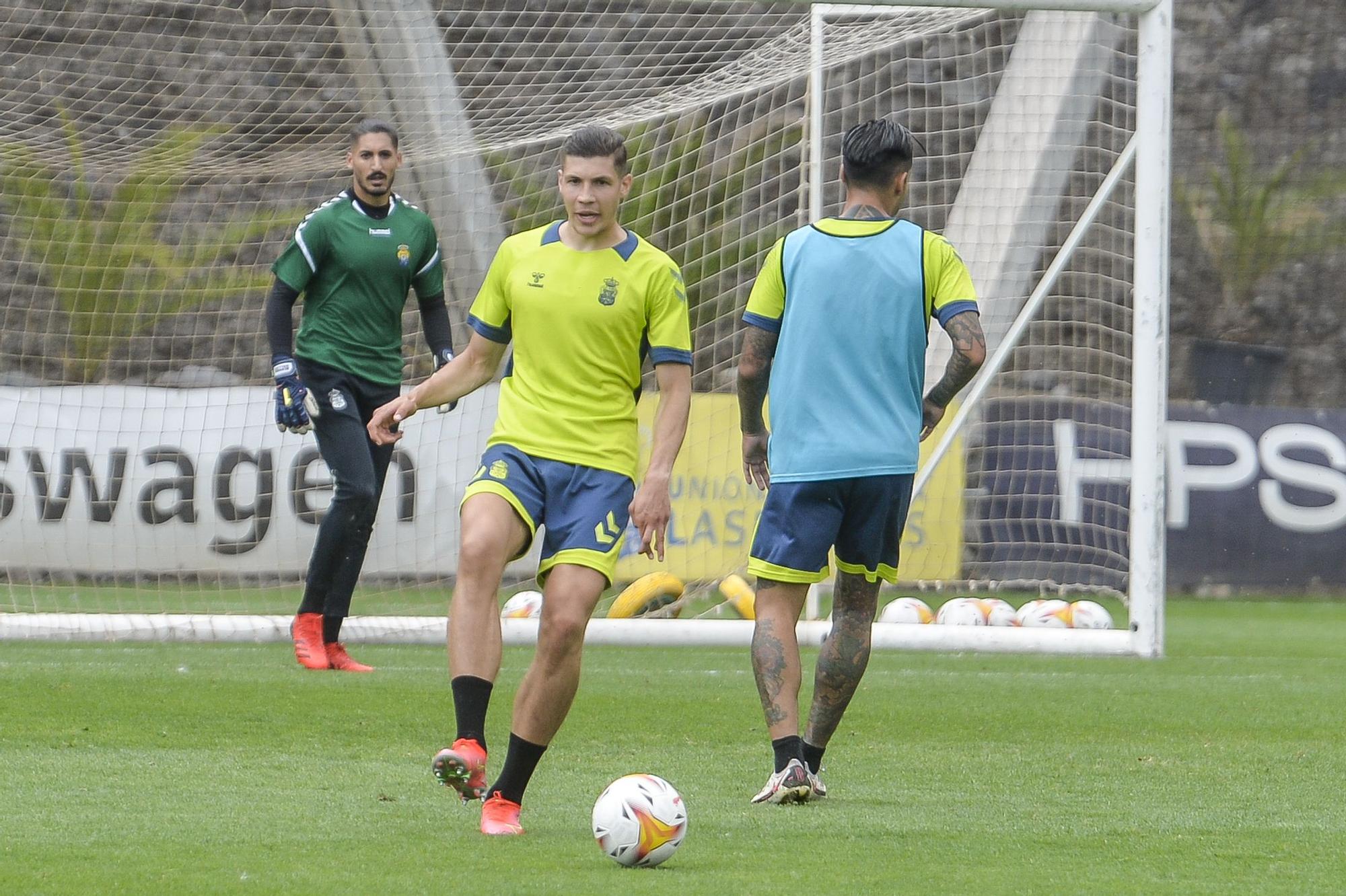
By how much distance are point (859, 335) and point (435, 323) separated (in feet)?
9.69

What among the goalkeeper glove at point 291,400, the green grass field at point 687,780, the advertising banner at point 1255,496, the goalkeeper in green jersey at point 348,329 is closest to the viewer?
the green grass field at point 687,780

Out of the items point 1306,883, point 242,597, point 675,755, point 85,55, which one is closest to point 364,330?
point 675,755

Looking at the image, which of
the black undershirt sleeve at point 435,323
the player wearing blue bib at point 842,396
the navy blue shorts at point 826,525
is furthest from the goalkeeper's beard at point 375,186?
the navy blue shorts at point 826,525

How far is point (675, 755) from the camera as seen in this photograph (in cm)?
554

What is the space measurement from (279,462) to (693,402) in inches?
99.1

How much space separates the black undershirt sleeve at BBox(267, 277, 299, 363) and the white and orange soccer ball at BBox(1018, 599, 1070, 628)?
416 cm

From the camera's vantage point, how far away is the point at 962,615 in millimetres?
9281

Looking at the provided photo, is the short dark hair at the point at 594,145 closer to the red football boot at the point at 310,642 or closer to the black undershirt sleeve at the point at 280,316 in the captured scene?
the black undershirt sleeve at the point at 280,316

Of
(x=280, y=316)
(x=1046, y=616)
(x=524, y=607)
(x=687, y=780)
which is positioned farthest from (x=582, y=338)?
(x=1046, y=616)

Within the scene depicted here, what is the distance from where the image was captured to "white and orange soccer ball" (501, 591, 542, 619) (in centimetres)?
917

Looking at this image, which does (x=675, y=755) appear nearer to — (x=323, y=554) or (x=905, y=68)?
(x=323, y=554)

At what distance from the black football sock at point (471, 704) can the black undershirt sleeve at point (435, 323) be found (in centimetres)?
321

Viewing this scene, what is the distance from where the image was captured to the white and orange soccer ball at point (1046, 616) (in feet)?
30.6

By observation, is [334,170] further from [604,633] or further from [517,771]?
[517,771]
